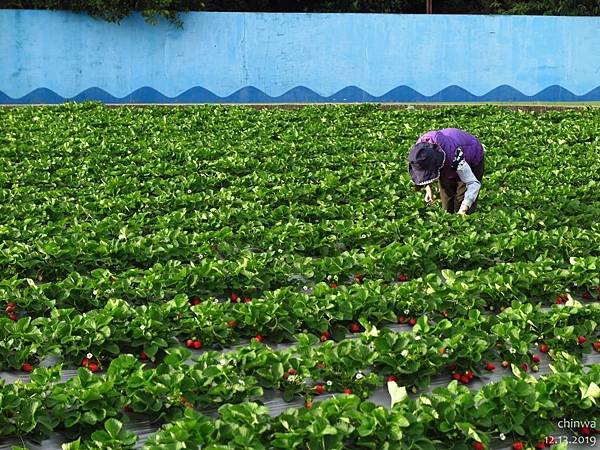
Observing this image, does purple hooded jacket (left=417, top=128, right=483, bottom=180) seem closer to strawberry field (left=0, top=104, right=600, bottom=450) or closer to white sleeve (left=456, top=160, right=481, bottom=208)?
white sleeve (left=456, top=160, right=481, bottom=208)

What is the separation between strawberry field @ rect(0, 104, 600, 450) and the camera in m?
3.52

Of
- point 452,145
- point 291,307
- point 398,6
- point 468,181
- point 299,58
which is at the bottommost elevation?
point 291,307

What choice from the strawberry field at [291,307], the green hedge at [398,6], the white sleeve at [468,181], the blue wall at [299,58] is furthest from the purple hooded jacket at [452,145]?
the green hedge at [398,6]

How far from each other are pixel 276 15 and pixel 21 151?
34.3 ft

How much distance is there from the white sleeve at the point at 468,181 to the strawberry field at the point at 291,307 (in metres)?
0.25

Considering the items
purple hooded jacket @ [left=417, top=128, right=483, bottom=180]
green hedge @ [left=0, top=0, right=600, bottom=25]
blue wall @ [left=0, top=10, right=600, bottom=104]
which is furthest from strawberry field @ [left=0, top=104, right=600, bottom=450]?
green hedge @ [left=0, top=0, right=600, bottom=25]

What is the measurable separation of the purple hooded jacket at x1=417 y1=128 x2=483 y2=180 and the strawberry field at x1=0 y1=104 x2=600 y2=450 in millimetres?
485

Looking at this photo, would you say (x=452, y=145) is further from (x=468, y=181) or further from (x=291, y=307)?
(x=291, y=307)

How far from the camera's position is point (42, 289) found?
200 inches

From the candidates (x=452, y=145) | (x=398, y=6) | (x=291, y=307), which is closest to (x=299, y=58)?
(x=398, y=6)

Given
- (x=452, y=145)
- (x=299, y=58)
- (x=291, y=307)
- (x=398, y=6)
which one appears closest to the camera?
(x=291, y=307)

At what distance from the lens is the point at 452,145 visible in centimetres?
693

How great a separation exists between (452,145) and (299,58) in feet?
44.6

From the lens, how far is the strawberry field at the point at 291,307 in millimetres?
3521
